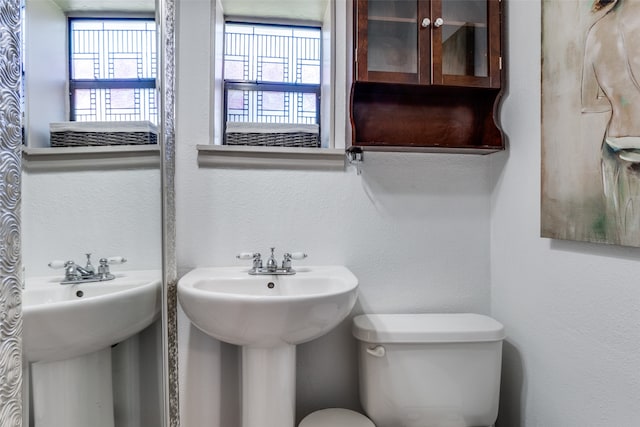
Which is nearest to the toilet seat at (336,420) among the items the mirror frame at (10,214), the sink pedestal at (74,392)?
the sink pedestal at (74,392)

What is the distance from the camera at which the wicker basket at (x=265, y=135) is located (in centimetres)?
140

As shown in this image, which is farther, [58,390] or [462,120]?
[462,120]

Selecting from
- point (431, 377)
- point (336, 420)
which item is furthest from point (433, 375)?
point (336, 420)

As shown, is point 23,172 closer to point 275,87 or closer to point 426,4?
point 275,87

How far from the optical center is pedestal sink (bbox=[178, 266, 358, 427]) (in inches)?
36.4

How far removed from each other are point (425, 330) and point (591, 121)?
0.82m

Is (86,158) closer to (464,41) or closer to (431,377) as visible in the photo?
(431,377)

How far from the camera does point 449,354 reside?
3.91ft

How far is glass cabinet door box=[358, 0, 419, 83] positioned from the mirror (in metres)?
0.77

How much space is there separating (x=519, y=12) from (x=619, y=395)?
4.32ft

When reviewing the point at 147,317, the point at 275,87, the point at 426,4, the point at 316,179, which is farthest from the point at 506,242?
the point at 147,317

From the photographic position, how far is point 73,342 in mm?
629

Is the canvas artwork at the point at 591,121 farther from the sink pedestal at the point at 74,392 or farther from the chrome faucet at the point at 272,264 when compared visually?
the sink pedestal at the point at 74,392

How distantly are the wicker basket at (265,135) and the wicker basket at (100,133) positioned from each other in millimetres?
444
